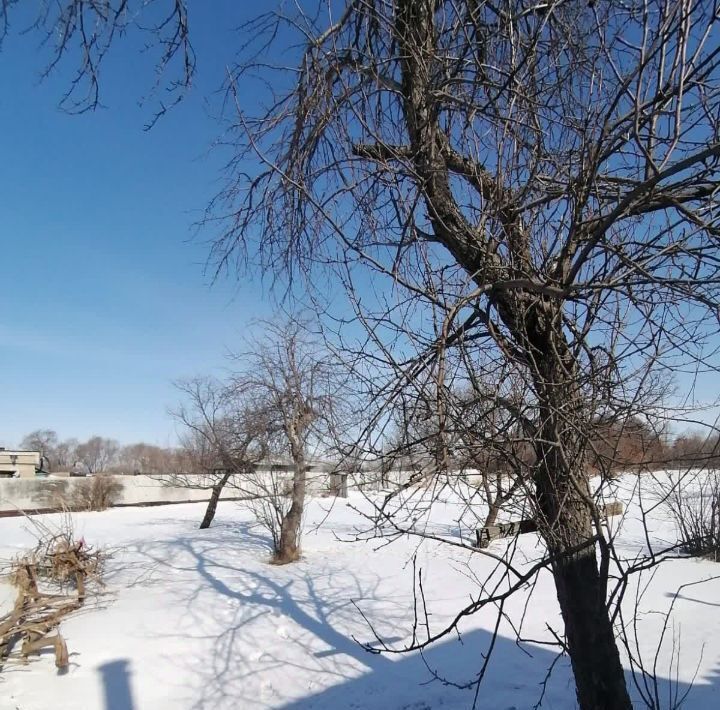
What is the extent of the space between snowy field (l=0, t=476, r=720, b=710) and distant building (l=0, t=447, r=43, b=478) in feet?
82.6

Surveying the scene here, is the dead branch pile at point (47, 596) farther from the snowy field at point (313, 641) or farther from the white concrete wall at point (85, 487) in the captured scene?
the white concrete wall at point (85, 487)

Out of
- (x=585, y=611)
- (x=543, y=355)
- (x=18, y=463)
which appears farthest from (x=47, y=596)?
(x=18, y=463)

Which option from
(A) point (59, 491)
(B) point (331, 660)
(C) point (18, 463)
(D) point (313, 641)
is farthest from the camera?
(C) point (18, 463)

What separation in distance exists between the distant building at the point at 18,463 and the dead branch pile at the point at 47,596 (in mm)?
27778

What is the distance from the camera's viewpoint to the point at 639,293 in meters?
2.72

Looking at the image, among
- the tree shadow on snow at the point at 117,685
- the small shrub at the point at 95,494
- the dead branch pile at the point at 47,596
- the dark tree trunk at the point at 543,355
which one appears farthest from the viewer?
the small shrub at the point at 95,494

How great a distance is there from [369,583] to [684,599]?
5048mm

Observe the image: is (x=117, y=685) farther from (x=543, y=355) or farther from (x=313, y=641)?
(x=543, y=355)

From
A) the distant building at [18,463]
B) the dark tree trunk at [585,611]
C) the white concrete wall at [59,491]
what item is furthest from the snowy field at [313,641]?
the distant building at [18,463]

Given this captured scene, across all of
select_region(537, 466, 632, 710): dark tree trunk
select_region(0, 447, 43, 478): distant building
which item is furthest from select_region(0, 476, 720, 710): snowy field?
select_region(0, 447, 43, 478): distant building

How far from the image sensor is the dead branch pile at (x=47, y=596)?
6.45m

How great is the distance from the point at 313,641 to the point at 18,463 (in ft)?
112

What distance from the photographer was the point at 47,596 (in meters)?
7.37

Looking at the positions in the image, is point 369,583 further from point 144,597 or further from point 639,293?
point 639,293
